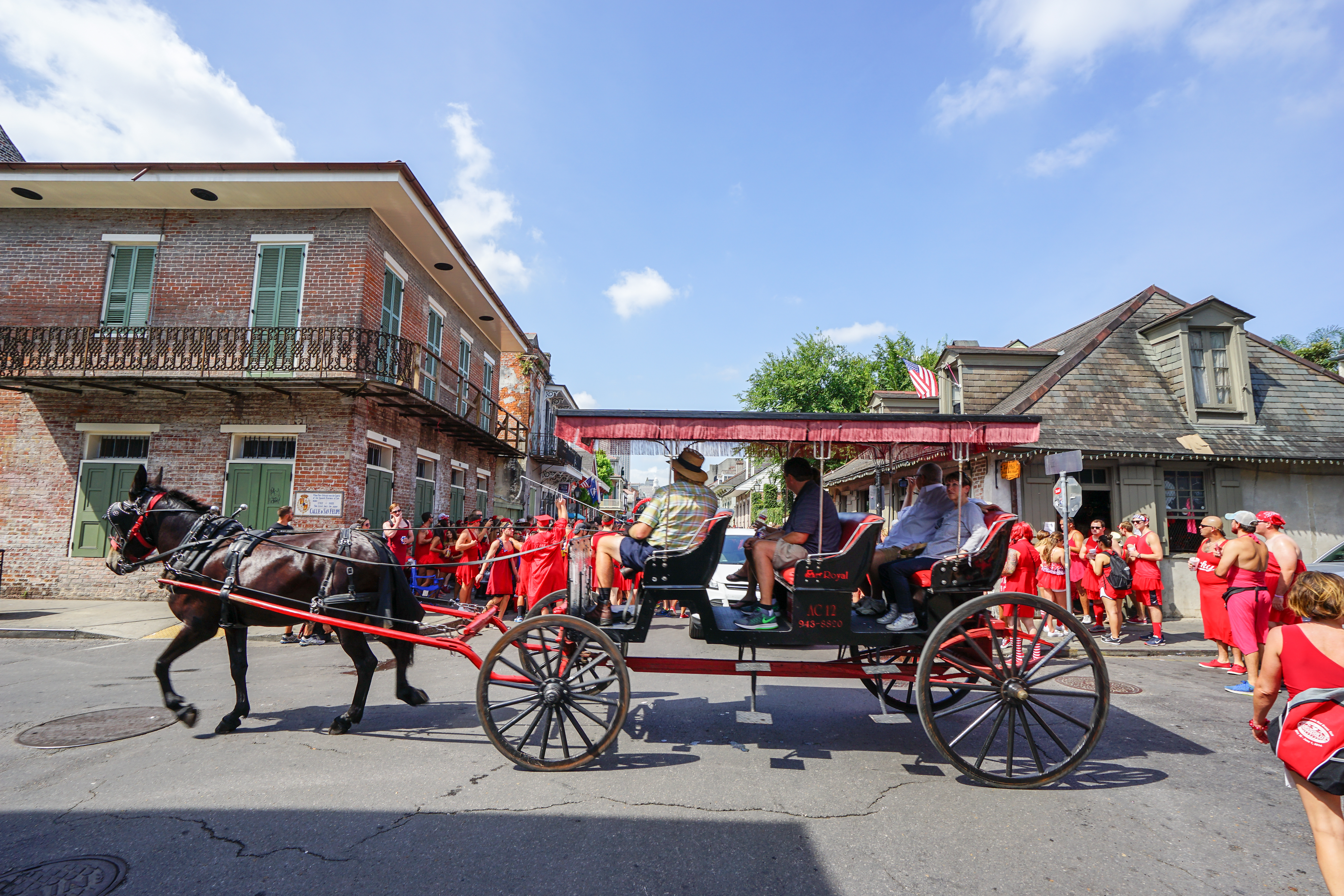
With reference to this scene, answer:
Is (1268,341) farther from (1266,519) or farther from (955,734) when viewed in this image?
(955,734)

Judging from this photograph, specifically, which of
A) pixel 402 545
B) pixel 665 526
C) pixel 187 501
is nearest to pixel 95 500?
pixel 402 545

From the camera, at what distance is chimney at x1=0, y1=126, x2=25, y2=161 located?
56.5 ft

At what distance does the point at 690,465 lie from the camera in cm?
487

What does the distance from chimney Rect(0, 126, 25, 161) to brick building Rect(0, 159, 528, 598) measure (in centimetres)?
A: 542

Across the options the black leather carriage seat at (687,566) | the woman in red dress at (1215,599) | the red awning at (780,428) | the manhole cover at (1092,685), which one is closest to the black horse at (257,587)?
the red awning at (780,428)

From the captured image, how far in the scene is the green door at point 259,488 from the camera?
12.7 metres

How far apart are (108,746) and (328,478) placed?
27.8 ft

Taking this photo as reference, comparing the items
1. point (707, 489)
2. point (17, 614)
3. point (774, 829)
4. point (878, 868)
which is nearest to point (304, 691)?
point (707, 489)

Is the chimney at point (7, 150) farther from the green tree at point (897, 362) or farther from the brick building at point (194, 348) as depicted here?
the green tree at point (897, 362)

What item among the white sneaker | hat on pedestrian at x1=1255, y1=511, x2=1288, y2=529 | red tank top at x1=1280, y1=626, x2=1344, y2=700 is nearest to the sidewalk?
hat on pedestrian at x1=1255, y1=511, x2=1288, y2=529

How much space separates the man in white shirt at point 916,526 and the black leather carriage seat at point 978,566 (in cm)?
43

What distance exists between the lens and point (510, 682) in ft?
14.2

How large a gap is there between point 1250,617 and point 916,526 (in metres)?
4.58

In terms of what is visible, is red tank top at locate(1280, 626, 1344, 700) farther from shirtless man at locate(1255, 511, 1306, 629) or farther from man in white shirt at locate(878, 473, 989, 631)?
shirtless man at locate(1255, 511, 1306, 629)
